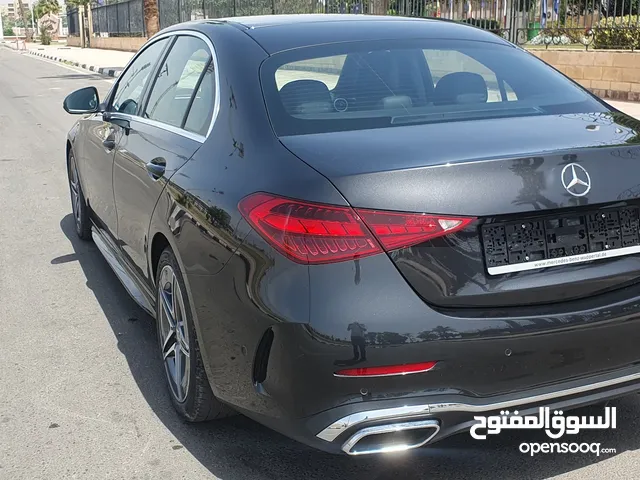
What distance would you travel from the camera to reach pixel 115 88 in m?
5.20

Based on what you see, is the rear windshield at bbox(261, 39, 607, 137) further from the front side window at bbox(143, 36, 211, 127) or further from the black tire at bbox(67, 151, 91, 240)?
the black tire at bbox(67, 151, 91, 240)

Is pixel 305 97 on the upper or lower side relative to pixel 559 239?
upper

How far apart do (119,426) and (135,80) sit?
2.15 metres

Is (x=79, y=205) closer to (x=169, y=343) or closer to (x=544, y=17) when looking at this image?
(x=169, y=343)

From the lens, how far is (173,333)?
11.8 feet

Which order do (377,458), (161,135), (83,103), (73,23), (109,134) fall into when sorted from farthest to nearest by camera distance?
1. (73,23)
2. (83,103)
3. (109,134)
4. (161,135)
5. (377,458)

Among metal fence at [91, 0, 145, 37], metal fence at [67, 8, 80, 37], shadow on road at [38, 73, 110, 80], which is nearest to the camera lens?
shadow on road at [38, 73, 110, 80]

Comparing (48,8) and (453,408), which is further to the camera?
(48,8)

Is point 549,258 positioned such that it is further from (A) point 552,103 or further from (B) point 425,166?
(A) point 552,103

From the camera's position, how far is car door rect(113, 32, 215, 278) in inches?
139

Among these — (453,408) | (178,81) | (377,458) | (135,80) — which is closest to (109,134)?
(135,80)

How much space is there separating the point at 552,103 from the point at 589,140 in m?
0.64

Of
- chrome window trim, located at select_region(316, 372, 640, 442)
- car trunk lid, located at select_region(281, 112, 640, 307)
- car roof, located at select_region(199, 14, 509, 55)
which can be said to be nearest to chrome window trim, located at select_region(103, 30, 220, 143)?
car roof, located at select_region(199, 14, 509, 55)

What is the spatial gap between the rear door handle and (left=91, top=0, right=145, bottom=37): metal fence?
41839mm
